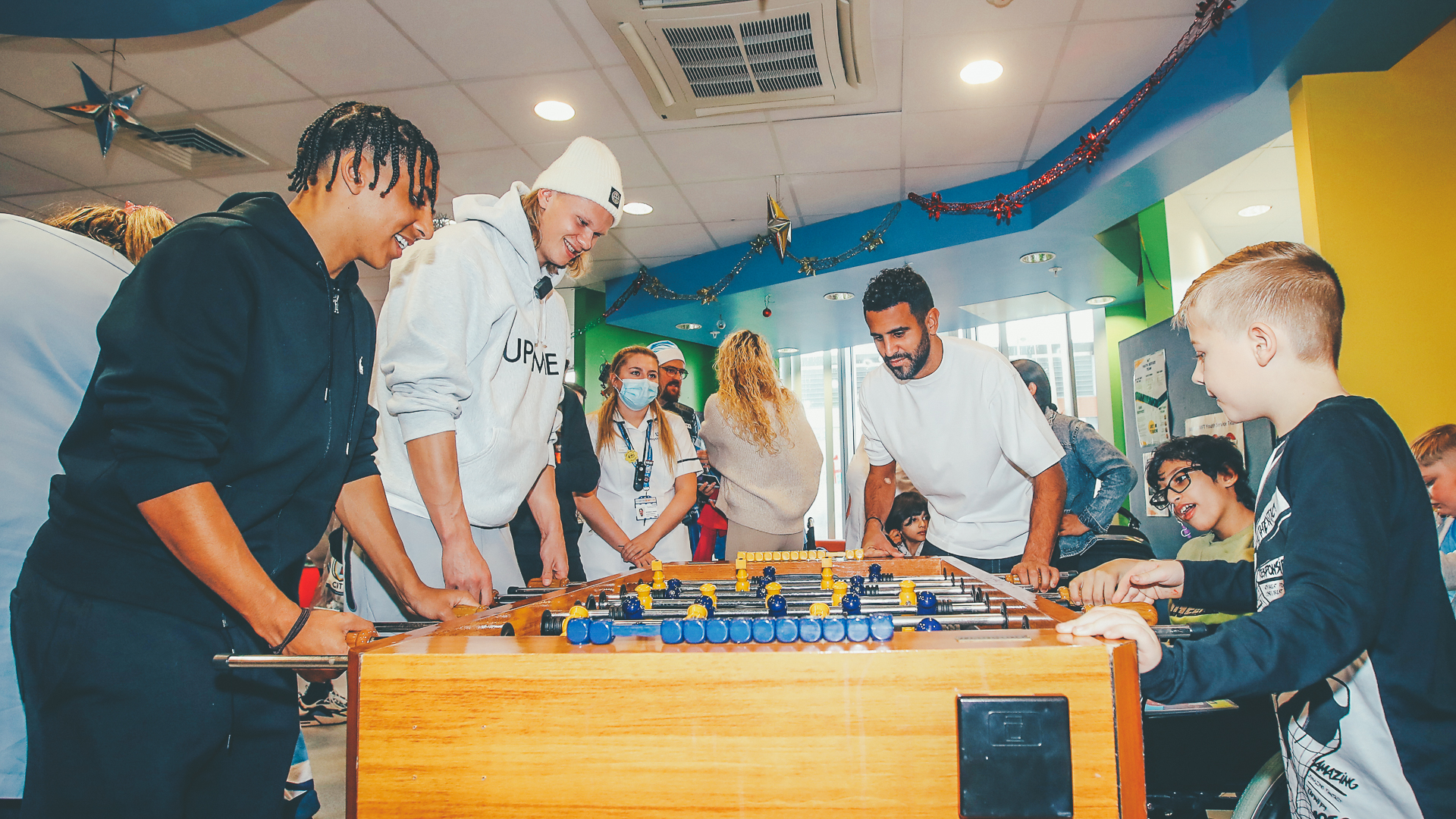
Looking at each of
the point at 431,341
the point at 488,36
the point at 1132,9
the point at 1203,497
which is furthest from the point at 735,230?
the point at 431,341

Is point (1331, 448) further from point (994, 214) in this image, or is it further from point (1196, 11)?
point (994, 214)

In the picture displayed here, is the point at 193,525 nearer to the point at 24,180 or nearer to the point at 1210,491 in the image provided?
the point at 1210,491

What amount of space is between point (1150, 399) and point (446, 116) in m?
4.81

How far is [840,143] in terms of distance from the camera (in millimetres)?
4512

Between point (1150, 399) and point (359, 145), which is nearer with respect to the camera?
point (359, 145)

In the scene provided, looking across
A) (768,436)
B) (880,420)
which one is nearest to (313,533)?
(880,420)

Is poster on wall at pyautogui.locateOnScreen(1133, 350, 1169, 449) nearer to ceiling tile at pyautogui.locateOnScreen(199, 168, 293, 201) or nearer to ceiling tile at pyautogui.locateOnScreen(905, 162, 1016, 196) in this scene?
ceiling tile at pyautogui.locateOnScreen(905, 162, 1016, 196)

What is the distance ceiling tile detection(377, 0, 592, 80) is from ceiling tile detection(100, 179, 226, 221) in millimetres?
2533

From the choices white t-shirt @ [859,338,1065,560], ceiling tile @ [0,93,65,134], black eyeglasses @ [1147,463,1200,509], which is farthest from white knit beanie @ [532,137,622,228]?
ceiling tile @ [0,93,65,134]

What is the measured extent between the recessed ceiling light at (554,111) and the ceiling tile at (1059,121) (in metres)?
2.57

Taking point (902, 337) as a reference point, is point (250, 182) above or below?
above

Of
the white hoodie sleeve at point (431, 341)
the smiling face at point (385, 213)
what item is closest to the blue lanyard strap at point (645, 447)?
the white hoodie sleeve at point (431, 341)

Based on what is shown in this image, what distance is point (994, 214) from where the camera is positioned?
5.04 metres

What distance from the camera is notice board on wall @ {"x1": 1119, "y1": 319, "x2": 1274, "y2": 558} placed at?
3873mm
